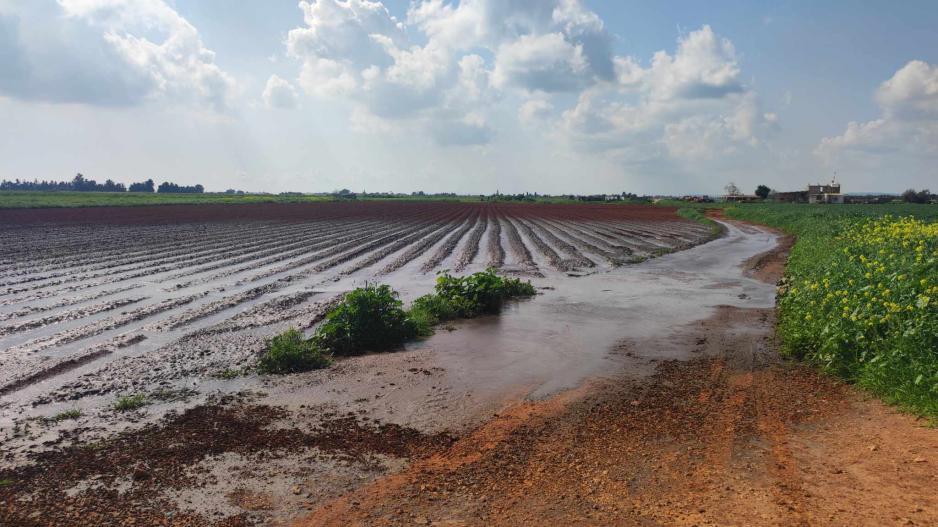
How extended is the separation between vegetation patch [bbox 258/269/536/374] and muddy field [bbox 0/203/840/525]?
362 mm

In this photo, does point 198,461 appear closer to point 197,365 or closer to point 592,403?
point 197,365

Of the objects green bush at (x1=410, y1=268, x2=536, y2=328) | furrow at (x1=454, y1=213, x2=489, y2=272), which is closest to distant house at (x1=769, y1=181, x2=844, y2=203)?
furrow at (x1=454, y1=213, x2=489, y2=272)

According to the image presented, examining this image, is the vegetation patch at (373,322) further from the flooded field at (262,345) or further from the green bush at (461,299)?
the flooded field at (262,345)

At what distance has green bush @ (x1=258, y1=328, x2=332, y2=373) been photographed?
855 cm

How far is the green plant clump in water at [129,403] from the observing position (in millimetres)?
6934

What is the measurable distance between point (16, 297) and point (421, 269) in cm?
1068

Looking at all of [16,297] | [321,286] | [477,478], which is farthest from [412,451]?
[16,297]

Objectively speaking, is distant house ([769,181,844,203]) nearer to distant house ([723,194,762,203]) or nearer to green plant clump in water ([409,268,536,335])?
distant house ([723,194,762,203])

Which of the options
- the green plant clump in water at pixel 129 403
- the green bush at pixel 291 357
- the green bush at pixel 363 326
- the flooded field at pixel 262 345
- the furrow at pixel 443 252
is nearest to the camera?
the flooded field at pixel 262 345

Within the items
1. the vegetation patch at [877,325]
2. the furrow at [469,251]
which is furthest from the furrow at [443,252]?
the vegetation patch at [877,325]

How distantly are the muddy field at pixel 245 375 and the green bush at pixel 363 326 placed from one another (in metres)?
0.47

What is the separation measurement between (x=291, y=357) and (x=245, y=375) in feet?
2.12

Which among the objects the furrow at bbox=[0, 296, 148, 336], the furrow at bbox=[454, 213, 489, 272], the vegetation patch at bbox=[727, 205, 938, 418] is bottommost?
the furrow at bbox=[454, 213, 489, 272]

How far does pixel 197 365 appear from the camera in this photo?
8.73 m
